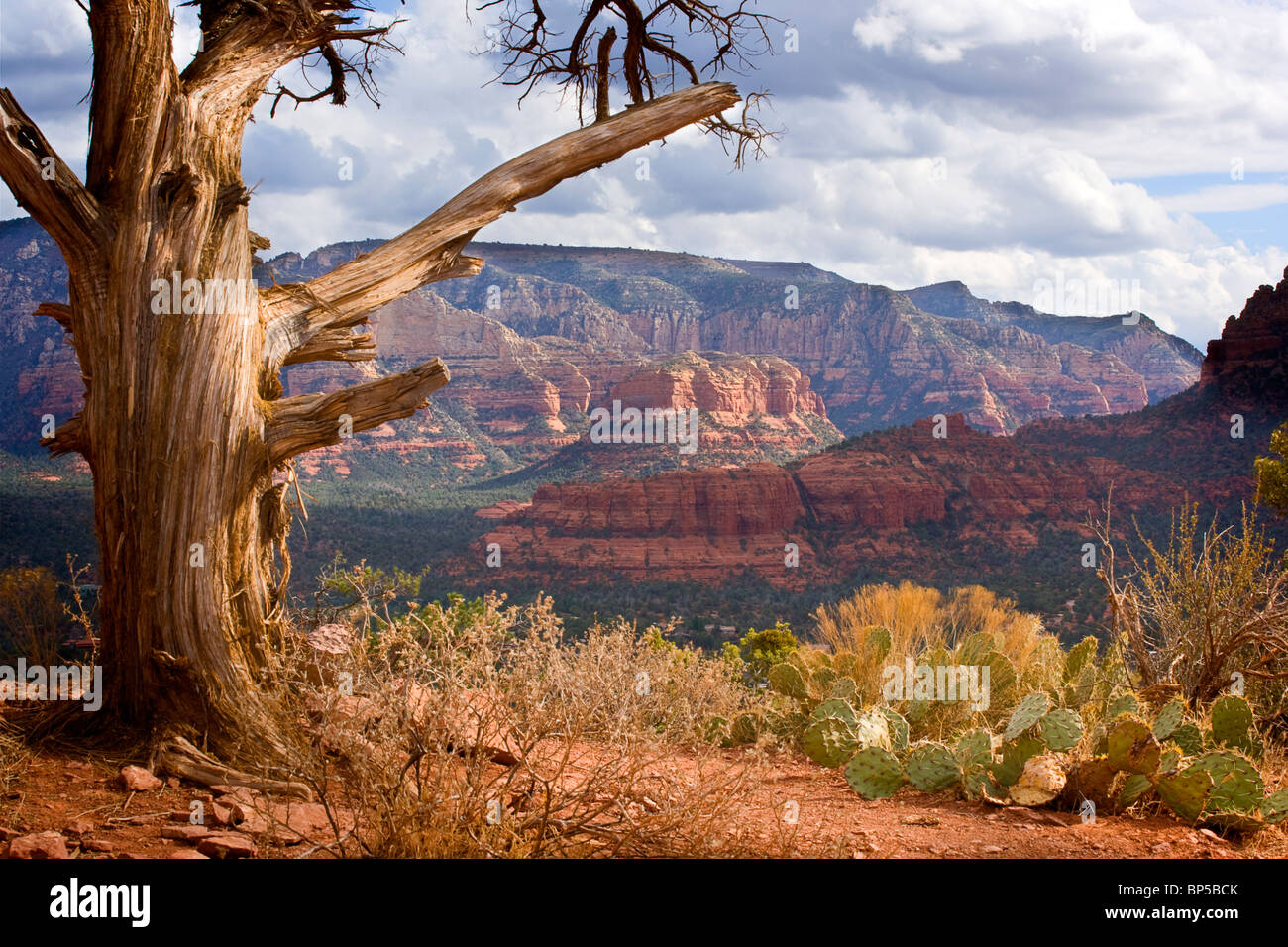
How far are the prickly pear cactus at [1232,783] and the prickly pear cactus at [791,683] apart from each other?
3.09 m

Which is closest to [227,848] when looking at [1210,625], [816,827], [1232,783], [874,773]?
[816,827]

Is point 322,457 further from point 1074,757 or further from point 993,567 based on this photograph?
point 1074,757

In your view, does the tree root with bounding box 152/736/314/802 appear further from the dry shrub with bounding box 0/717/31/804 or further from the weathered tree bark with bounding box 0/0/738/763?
the dry shrub with bounding box 0/717/31/804

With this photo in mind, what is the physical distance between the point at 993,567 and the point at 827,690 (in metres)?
29.5

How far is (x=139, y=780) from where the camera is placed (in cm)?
423

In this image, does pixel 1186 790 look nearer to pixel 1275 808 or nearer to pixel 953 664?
pixel 1275 808

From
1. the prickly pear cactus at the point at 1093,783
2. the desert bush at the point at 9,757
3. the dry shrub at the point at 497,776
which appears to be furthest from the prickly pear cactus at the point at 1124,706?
the desert bush at the point at 9,757

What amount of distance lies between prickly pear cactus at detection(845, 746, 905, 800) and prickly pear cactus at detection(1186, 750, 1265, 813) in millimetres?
1434

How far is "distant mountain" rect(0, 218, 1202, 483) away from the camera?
205 ft

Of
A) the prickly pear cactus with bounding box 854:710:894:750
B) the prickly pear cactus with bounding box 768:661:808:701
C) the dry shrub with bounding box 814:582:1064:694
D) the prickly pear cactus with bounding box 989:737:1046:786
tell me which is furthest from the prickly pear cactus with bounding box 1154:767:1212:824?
the prickly pear cactus with bounding box 768:661:808:701

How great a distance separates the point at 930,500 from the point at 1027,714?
38.7m

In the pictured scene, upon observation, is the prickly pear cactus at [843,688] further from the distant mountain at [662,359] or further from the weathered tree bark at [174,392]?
the distant mountain at [662,359]
